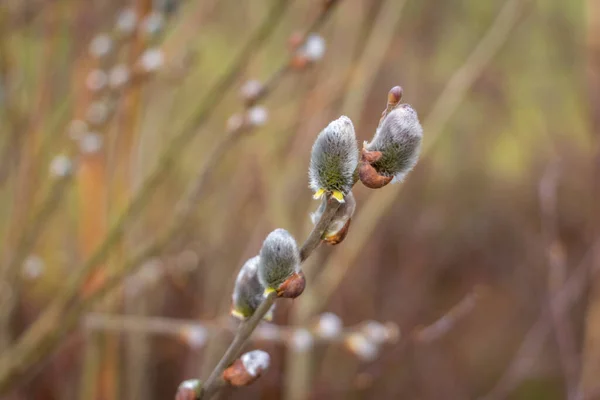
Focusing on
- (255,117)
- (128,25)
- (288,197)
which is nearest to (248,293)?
(255,117)

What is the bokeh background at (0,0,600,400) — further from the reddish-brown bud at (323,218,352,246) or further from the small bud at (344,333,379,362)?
the reddish-brown bud at (323,218,352,246)

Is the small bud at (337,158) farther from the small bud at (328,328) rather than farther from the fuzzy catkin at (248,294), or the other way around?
the small bud at (328,328)

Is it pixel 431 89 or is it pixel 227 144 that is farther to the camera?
pixel 431 89

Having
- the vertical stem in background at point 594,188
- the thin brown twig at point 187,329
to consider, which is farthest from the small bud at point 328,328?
the vertical stem in background at point 594,188

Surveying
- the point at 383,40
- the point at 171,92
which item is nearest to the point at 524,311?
the point at 383,40

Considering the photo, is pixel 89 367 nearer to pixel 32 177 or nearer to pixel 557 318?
pixel 32 177

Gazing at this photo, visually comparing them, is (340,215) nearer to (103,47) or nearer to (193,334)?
(193,334)
